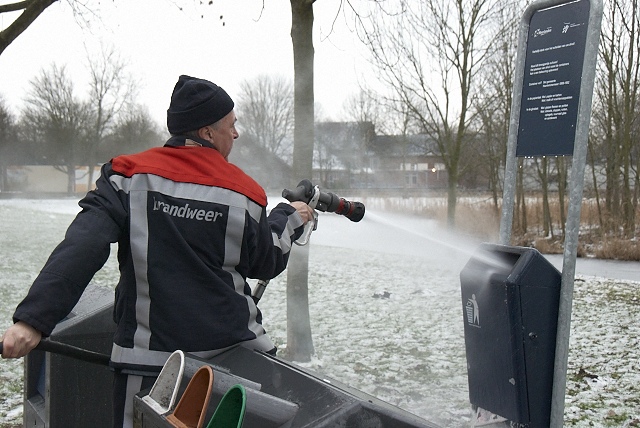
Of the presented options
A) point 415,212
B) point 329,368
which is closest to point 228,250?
point 329,368

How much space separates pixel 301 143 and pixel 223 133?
113 inches

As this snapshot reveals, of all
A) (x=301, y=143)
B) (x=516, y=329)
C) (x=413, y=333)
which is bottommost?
(x=413, y=333)

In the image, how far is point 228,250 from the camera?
1.83 m

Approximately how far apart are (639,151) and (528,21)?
50.2ft

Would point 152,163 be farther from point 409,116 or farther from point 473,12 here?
point 409,116

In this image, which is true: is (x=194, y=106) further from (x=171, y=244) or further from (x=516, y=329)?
(x=516, y=329)

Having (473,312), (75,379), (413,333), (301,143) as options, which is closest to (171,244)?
(75,379)

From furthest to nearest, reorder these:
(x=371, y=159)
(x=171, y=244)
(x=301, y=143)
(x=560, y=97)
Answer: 1. (x=371, y=159)
2. (x=301, y=143)
3. (x=560, y=97)
4. (x=171, y=244)

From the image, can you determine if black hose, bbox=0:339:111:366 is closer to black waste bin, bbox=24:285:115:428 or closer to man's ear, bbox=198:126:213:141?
black waste bin, bbox=24:285:115:428

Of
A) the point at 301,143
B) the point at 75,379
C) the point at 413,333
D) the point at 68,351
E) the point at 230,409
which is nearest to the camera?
the point at 230,409

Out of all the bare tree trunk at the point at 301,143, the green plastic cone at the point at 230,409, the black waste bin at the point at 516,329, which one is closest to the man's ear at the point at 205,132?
the green plastic cone at the point at 230,409

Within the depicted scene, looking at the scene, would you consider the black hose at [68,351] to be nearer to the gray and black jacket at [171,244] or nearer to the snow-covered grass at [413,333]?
the gray and black jacket at [171,244]

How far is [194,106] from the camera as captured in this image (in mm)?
1906

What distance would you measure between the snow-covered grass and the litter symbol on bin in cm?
137
